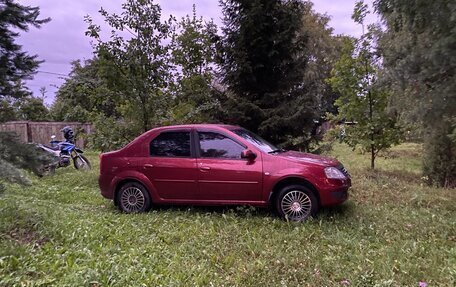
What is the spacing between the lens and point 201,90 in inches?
399

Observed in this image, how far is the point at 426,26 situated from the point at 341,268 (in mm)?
3383

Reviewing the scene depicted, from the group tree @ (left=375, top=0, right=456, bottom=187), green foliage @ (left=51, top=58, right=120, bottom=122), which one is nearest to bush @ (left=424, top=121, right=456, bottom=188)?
tree @ (left=375, top=0, right=456, bottom=187)

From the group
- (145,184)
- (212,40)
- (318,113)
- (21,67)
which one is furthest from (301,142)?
(21,67)

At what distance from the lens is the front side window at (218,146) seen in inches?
247

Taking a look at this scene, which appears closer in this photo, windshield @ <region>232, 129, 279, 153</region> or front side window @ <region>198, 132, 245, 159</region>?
front side window @ <region>198, 132, 245, 159</region>

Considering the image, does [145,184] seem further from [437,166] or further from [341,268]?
[437,166]

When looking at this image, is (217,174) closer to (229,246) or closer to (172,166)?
(172,166)

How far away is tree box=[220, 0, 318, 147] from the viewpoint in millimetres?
9453

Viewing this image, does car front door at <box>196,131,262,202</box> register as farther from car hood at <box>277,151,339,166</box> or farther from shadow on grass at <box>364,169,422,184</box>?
shadow on grass at <box>364,169,422,184</box>

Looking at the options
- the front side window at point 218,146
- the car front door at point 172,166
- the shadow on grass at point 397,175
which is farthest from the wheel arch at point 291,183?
the shadow on grass at point 397,175

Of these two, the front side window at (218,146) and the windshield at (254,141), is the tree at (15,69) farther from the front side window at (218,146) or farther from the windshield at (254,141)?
the windshield at (254,141)

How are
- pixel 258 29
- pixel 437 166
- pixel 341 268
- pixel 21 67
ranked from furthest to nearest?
pixel 437 166, pixel 258 29, pixel 21 67, pixel 341 268

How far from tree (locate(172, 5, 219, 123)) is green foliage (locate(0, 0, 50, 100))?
16.5 ft

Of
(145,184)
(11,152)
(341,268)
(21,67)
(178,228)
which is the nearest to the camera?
(341,268)
